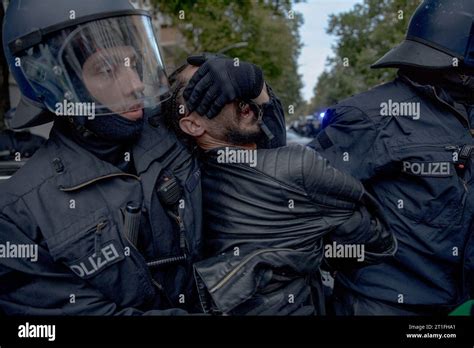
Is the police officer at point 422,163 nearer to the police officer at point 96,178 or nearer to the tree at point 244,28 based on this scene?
the police officer at point 96,178

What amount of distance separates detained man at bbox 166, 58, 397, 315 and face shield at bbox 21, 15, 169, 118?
189 mm

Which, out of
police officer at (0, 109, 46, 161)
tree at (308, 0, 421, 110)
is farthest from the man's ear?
police officer at (0, 109, 46, 161)

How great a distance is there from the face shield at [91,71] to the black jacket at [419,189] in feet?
2.69

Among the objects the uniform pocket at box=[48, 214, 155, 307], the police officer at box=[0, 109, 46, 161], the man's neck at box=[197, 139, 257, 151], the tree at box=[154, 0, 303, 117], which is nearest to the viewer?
the uniform pocket at box=[48, 214, 155, 307]

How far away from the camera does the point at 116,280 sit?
4.72ft

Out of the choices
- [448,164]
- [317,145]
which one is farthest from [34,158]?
[448,164]

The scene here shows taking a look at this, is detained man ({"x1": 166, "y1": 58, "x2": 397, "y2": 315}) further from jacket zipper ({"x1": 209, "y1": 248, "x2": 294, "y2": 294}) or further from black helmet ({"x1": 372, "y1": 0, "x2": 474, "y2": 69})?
black helmet ({"x1": 372, "y1": 0, "x2": 474, "y2": 69})

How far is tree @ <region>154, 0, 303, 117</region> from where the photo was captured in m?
9.05

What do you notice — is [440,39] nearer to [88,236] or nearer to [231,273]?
[231,273]

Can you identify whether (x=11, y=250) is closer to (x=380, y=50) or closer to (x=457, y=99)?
(x=457, y=99)

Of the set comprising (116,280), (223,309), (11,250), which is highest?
(11,250)

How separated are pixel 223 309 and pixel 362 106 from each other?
987 millimetres

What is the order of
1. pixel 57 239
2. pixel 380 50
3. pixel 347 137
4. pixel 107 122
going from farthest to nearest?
1. pixel 380 50
2. pixel 347 137
3. pixel 107 122
4. pixel 57 239

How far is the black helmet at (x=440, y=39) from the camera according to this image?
6.31 ft
